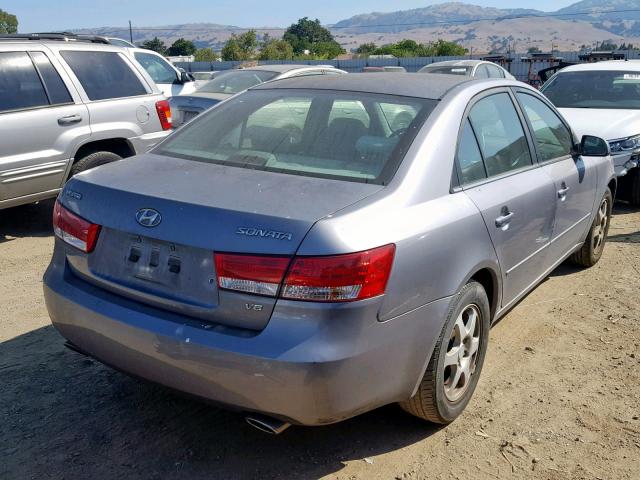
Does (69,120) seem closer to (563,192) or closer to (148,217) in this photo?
(148,217)

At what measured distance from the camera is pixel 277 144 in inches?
136

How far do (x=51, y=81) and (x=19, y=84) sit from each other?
0.32 metres

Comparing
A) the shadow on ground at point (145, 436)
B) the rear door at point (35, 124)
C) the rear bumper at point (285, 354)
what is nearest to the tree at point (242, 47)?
the rear door at point (35, 124)

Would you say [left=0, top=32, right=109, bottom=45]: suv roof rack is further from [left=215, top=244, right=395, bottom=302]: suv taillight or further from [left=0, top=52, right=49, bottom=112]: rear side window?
[left=215, top=244, right=395, bottom=302]: suv taillight

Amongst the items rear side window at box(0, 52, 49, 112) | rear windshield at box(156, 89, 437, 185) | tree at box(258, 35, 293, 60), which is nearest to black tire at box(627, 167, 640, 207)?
rear windshield at box(156, 89, 437, 185)

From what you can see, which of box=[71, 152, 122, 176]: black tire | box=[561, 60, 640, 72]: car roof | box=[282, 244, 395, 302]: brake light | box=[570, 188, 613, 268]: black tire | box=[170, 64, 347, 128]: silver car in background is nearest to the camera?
box=[282, 244, 395, 302]: brake light

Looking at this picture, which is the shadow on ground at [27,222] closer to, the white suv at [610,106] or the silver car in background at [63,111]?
the silver car in background at [63,111]

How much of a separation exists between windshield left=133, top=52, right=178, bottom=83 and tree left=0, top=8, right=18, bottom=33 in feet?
245

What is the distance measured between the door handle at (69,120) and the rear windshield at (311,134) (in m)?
3.20

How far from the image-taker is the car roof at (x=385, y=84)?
3.59 metres

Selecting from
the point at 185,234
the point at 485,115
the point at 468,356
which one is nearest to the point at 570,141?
the point at 485,115

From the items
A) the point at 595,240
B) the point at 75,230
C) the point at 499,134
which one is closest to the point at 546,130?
the point at 499,134

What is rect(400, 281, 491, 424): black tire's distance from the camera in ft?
9.95

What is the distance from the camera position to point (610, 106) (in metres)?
8.60
